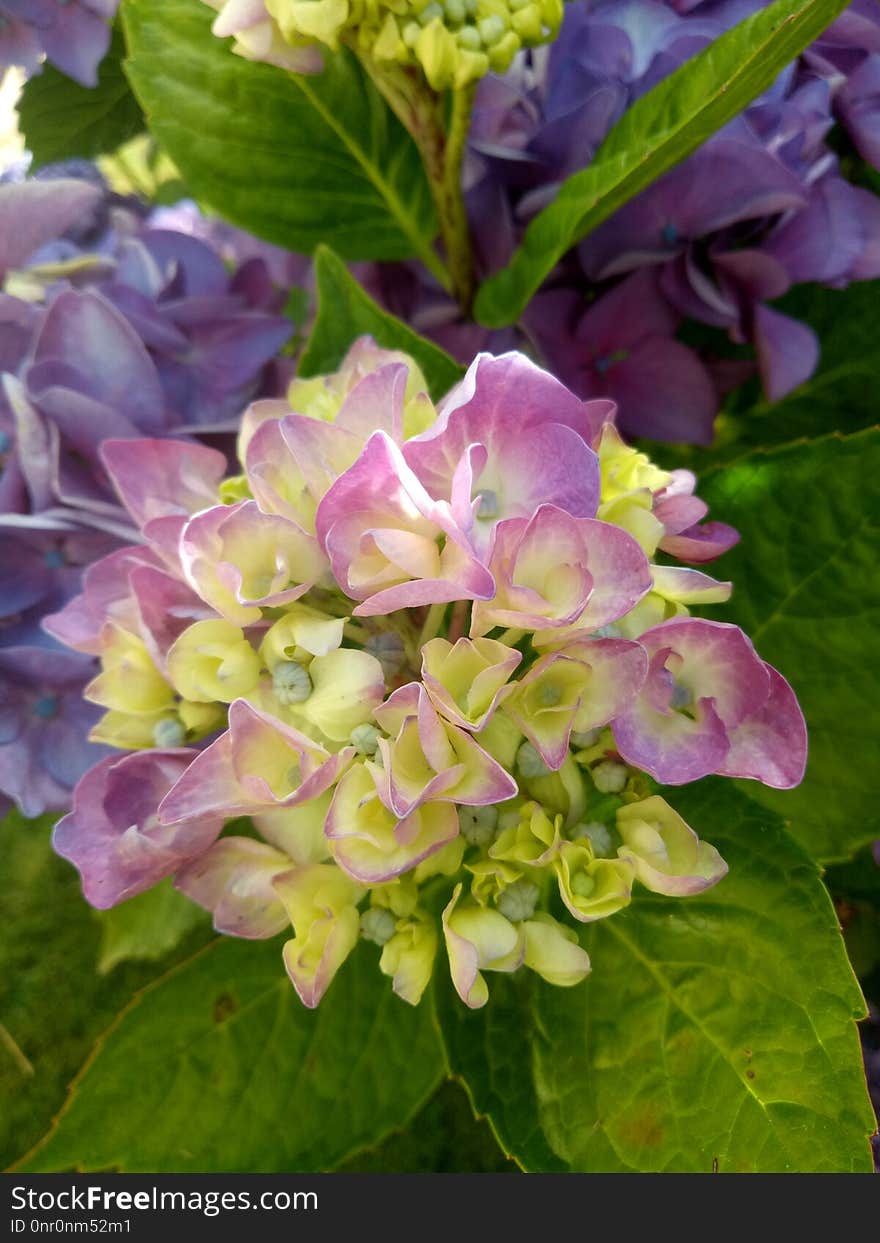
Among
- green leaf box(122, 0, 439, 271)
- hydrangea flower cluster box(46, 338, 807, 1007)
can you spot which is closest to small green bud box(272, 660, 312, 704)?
hydrangea flower cluster box(46, 338, 807, 1007)

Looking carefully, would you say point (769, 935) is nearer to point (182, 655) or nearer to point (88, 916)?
point (182, 655)

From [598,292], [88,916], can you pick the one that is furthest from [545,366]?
[88,916]

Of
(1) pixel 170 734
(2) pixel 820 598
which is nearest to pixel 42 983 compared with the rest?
(1) pixel 170 734

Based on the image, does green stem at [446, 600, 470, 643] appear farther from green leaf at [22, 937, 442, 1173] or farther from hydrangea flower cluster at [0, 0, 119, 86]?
hydrangea flower cluster at [0, 0, 119, 86]

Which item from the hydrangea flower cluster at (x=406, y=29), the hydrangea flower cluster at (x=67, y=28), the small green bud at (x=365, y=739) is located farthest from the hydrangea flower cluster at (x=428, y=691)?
the hydrangea flower cluster at (x=67, y=28)

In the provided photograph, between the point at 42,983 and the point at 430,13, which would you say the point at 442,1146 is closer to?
the point at 42,983

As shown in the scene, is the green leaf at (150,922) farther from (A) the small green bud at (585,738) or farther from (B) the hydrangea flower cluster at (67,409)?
(A) the small green bud at (585,738)
